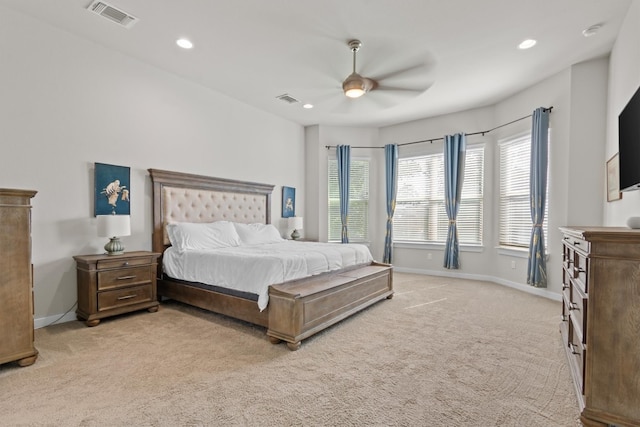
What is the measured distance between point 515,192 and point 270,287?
436 centimetres

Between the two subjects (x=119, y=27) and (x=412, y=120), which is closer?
(x=119, y=27)

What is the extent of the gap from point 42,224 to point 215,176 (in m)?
2.17

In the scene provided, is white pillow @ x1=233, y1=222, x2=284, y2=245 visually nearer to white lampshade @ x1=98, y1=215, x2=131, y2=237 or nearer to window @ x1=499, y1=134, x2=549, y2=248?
white lampshade @ x1=98, y1=215, x2=131, y2=237

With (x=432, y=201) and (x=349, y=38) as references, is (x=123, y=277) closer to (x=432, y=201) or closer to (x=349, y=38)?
(x=349, y=38)

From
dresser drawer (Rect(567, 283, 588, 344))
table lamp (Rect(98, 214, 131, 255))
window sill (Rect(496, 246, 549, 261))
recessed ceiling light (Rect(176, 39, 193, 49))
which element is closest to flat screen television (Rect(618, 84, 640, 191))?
dresser drawer (Rect(567, 283, 588, 344))

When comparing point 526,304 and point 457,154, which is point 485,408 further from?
point 457,154

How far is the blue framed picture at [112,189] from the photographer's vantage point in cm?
346

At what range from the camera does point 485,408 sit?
5.97 ft

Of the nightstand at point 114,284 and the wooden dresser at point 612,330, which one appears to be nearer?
the wooden dresser at point 612,330

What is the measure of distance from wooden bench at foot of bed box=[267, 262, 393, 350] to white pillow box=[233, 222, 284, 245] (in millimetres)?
1529

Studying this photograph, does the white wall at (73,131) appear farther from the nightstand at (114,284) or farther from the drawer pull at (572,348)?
the drawer pull at (572,348)

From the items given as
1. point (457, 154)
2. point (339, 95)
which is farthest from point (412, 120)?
point (339, 95)

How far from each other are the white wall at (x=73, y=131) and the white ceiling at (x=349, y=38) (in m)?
0.23

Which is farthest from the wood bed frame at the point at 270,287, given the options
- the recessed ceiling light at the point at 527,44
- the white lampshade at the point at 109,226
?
the recessed ceiling light at the point at 527,44
